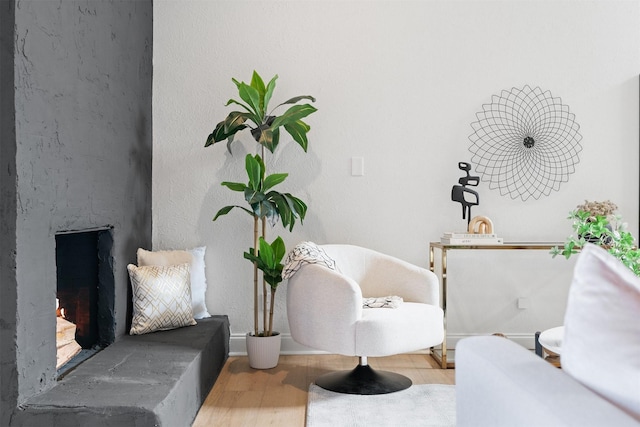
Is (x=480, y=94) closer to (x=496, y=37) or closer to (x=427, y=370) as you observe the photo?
(x=496, y=37)

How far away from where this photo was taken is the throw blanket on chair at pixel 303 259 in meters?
3.21

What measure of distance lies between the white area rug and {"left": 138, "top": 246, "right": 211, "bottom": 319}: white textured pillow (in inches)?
38.0

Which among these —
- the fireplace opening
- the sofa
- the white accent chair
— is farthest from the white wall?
the sofa

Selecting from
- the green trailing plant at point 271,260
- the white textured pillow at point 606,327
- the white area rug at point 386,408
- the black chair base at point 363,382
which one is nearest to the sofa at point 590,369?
the white textured pillow at point 606,327

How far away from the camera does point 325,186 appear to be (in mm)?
4012

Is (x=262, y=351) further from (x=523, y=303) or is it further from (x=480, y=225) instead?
(x=523, y=303)

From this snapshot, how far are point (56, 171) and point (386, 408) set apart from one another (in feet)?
5.82

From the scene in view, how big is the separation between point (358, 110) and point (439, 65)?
2.02 feet

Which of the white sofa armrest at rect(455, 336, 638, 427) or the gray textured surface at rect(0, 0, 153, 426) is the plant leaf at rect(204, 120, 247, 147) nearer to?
the gray textured surface at rect(0, 0, 153, 426)

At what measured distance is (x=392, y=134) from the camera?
4.04 meters

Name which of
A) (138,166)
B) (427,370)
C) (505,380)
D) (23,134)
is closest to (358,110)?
(138,166)

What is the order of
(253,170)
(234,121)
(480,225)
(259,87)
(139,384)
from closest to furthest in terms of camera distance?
(139,384) < (253,170) < (234,121) < (259,87) < (480,225)

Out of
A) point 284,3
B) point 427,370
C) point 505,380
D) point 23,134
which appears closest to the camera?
point 505,380

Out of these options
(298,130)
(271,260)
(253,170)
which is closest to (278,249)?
(271,260)
